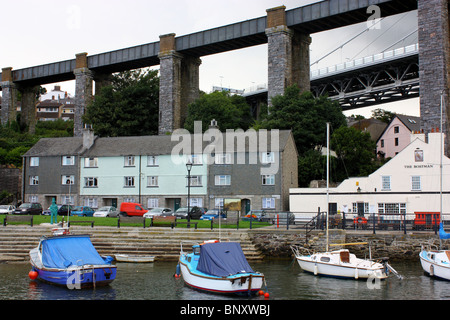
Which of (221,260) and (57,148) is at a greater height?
(57,148)

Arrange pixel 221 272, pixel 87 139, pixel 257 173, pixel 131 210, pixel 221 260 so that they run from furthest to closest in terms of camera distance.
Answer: pixel 87 139, pixel 257 173, pixel 131 210, pixel 221 260, pixel 221 272

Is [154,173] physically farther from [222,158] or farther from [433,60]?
[433,60]

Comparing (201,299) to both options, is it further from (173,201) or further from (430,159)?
(173,201)

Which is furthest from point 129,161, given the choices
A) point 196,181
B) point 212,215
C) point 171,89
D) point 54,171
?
point 171,89

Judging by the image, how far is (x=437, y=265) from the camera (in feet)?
86.8

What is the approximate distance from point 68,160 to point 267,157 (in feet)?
80.4

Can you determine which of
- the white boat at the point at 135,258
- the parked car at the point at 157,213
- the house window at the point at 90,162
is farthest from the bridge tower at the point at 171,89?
the white boat at the point at 135,258

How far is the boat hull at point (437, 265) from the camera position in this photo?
26.1 meters

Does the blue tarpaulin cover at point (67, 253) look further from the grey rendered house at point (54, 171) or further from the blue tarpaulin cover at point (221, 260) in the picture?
the grey rendered house at point (54, 171)

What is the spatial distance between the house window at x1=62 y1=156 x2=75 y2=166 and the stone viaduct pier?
15.4 m

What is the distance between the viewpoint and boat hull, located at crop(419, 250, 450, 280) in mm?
26078

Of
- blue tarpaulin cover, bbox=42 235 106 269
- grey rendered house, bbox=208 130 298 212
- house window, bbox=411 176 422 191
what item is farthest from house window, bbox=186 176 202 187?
blue tarpaulin cover, bbox=42 235 106 269

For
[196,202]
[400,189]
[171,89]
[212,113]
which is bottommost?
[196,202]

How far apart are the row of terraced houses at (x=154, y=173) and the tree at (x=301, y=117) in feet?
12.7
